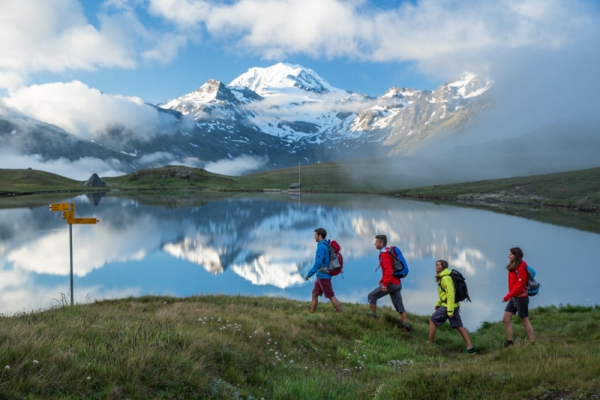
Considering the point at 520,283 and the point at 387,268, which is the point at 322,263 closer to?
the point at 387,268

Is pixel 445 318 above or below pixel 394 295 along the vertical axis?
below

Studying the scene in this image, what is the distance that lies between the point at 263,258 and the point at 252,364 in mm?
26783

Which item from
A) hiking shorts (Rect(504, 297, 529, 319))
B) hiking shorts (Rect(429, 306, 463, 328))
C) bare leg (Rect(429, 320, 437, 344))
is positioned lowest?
bare leg (Rect(429, 320, 437, 344))

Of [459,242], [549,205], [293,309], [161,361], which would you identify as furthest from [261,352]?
[549,205]

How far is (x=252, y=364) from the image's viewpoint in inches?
348

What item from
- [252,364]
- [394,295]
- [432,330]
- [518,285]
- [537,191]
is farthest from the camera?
[537,191]

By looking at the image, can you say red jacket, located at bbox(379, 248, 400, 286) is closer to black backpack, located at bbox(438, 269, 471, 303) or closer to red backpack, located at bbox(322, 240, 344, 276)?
red backpack, located at bbox(322, 240, 344, 276)

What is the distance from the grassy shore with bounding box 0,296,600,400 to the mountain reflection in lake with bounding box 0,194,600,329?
A: 30.8 ft

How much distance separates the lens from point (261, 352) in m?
9.59

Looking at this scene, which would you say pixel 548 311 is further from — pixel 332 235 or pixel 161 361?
pixel 332 235

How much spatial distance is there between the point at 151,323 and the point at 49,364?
390 centimetres

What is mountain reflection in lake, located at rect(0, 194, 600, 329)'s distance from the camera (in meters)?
24.0

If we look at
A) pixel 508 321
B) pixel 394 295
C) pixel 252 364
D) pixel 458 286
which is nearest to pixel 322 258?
pixel 394 295

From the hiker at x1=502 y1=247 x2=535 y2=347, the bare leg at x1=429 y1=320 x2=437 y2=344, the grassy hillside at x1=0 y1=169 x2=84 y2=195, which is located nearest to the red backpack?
the bare leg at x1=429 y1=320 x2=437 y2=344
